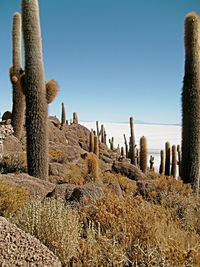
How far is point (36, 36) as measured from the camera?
890 centimetres

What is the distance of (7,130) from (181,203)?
11241 mm

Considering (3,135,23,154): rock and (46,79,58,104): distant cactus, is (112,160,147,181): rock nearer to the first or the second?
(46,79,58,104): distant cactus

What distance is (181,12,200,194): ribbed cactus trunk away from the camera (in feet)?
28.9

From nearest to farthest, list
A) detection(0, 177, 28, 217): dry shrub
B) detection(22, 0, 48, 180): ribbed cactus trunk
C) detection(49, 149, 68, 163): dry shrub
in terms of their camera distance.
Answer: detection(0, 177, 28, 217): dry shrub < detection(22, 0, 48, 180): ribbed cactus trunk < detection(49, 149, 68, 163): dry shrub

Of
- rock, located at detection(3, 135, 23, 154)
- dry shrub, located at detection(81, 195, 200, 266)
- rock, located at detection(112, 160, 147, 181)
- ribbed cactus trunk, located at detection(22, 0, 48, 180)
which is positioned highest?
ribbed cactus trunk, located at detection(22, 0, 48, 180)

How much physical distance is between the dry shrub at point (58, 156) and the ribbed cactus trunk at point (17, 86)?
2941 millimetres

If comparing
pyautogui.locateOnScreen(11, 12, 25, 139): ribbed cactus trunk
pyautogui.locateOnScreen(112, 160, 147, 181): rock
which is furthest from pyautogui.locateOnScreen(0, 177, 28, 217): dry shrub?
pyautogui.locateOnScreen(11, 12, 25, 139): ribbed cactus trunk

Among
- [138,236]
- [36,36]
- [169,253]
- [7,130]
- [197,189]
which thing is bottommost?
[197,189]

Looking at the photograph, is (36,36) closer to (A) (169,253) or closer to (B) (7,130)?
(B) (7,130)

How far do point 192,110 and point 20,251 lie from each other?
7941 mm

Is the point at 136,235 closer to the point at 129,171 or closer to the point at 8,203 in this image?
the point at 8,203

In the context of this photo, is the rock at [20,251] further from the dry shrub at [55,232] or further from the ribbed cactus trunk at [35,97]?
the ribbed cactus trunk at [35,97]

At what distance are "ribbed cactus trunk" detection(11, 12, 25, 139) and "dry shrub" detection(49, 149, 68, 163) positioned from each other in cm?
294

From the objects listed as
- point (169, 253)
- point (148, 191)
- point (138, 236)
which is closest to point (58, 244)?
point (138, 236)
